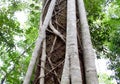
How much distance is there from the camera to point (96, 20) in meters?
5.11

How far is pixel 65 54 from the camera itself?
1.84m

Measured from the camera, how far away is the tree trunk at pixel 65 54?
1664 mm

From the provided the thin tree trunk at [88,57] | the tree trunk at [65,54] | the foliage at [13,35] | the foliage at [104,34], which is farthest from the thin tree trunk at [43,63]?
the foliage at [104,34]

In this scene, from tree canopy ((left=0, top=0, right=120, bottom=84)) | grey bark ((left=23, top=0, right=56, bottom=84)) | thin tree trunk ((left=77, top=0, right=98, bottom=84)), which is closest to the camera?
thin tree trunk ((left=77, top=0, right=98, bottom=84))

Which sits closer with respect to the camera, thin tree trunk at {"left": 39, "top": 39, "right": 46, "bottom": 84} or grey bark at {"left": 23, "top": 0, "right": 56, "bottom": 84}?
thin tree trunk at {"left": 39, "top": 39, "right": 46, "bottom": 84}

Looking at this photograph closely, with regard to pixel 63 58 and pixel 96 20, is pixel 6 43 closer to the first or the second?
pixel 96 20

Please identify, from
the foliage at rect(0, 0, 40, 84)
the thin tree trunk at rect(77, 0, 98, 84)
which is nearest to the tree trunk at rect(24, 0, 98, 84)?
the thin tree trunk at rect(77, 0, 98, 84)

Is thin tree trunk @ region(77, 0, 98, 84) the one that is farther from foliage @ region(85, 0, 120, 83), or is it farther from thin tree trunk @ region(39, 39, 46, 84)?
foliage @ region(85, 0, 120, 83)

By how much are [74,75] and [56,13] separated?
37.7 inches

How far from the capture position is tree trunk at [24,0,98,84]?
5.46 ft

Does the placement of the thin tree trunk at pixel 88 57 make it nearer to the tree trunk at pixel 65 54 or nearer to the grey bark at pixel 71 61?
the tree trunk at pixel 65 54

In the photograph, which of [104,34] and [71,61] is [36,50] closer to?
[71,61]

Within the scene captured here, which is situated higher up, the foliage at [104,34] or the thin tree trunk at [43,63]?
the thin tree trunk at [43,63]

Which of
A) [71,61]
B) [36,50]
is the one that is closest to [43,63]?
[36,50]
